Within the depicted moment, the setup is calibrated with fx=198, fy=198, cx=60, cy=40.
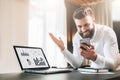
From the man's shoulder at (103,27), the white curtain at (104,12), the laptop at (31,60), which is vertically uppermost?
the white curtain at (104,12)

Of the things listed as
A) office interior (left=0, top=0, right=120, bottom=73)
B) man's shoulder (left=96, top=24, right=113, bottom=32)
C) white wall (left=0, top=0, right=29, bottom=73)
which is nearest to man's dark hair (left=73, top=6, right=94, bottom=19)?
office interior (left=0, top=0, right=120, bottom=73)

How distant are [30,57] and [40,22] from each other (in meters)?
0.72

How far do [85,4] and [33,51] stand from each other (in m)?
0.80

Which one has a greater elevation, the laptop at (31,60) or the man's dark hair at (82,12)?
the man's dark hair at (82,12)

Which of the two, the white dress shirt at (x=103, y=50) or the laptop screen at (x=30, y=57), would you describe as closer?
the laptop screen at (x=30, y=57)

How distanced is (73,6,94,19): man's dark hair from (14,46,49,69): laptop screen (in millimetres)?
654

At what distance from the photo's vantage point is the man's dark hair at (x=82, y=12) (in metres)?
2.06

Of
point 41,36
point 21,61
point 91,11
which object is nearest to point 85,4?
point 91,11

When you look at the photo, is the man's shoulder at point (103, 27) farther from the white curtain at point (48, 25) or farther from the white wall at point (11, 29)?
the white wall at point (11, 29)

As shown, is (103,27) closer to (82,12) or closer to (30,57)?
(82,12)

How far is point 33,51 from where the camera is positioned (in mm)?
1672

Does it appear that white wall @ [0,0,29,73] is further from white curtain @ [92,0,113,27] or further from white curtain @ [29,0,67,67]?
white curtain @ [92,0,113,27]

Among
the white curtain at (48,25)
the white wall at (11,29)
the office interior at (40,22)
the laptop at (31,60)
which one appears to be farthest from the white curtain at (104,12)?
the white wall at (11,29)

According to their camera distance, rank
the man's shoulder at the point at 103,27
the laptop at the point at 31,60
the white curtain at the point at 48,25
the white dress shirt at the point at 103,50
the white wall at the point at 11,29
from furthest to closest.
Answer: the white curtain at the point at 48,25, the white wall at the point at 11,29, the man's shoulder at the point at 103,27, the white dress shirt at the point at 103,50, the laptop at the point at 31,60
